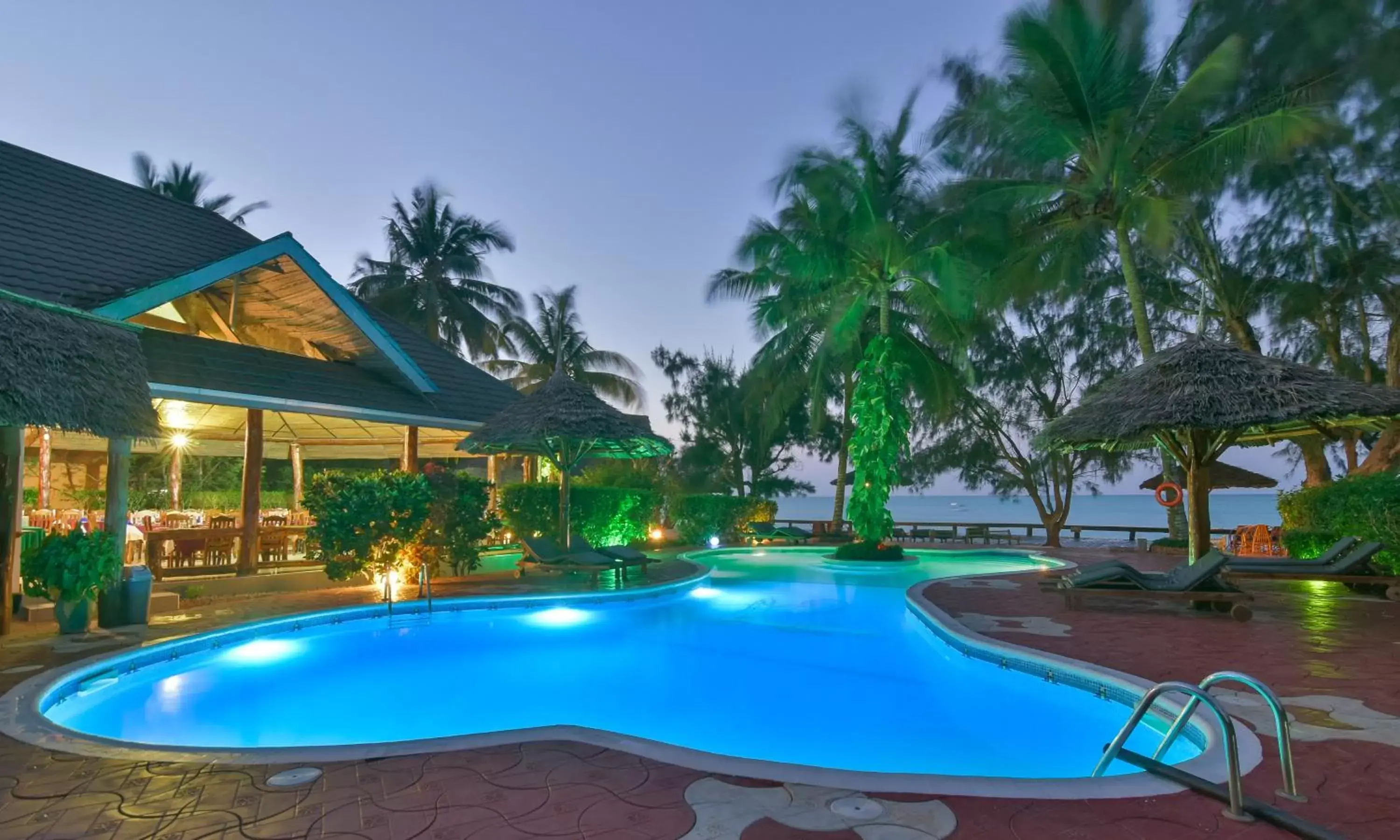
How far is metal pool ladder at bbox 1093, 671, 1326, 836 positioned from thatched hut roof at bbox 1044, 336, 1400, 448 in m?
6.83

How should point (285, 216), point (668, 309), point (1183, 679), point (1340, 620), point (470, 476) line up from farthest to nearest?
point (668, 309) < point (285, 216) < point (470, 476) < point (1340, 620) < point (1183, 679)

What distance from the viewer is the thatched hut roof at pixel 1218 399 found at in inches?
369

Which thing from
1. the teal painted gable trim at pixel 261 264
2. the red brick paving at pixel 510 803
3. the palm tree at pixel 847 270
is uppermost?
the palm tree at pixel 847 270

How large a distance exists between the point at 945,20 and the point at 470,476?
16.5 metres

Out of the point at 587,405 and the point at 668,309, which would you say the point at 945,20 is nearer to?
the point at 587,405

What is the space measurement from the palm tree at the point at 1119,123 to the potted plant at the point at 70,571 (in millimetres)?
17009

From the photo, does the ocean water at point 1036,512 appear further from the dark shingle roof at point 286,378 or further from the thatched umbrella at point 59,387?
the thatched umbrella at point 59,387

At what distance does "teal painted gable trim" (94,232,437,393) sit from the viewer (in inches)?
403

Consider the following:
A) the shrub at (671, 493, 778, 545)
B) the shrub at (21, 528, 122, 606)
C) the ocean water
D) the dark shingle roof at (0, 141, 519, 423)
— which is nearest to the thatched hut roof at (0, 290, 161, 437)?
the shrub at (21, 528, 122, 606)

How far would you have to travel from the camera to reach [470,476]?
12930 mm

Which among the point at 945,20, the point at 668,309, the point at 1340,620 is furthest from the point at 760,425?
the point at 1340,620

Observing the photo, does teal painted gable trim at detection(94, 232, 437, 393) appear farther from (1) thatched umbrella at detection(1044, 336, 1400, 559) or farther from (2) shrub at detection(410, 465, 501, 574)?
(1) thatched umbrella at detection(1044, 336, 1400, 559)

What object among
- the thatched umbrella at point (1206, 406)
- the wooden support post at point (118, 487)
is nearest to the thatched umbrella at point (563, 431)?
the wooden support post at point (118, 487)

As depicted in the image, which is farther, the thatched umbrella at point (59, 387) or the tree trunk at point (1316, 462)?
the tree trunk at point (1316, 462)
